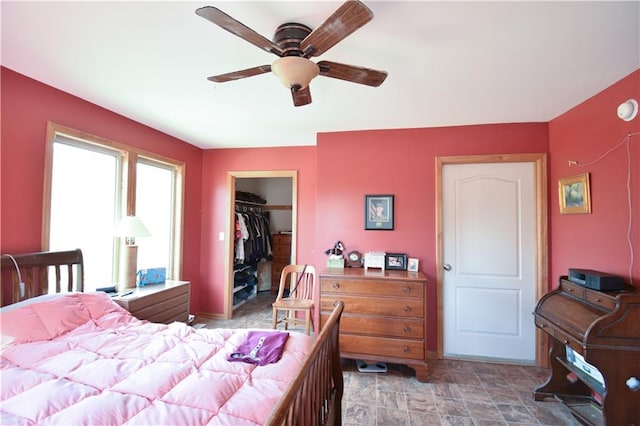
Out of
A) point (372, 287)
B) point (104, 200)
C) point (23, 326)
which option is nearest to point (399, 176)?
point (372, 287)

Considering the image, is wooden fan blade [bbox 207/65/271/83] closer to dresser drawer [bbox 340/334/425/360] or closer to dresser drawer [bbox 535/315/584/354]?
dresser drawer [bbox 340/334/425/360]

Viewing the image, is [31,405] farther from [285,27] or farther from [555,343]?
[555,343]

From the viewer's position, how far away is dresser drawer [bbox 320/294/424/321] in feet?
8.39

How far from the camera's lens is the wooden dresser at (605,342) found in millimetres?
1666

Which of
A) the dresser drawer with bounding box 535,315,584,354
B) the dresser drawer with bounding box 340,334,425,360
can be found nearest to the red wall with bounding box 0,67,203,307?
the dresser drawer with bounding box 340,334,425,360

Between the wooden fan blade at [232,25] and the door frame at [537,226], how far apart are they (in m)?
2.30

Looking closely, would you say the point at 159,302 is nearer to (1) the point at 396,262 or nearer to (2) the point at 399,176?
(1) the point at 396,262

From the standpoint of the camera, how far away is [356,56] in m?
1.82

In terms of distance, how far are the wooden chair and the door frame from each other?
4.62 ft

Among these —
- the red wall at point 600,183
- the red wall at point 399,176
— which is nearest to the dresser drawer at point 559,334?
the red wall at point 600,183

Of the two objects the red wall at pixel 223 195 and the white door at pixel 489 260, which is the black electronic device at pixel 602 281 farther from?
the red wall at pixel 223 195

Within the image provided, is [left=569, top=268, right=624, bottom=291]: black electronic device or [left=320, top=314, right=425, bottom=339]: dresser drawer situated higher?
[left=569, top=268, right=624, bottom=291]: black electronic device

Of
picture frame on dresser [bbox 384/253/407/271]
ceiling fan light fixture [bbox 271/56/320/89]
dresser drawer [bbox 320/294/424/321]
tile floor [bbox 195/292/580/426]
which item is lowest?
tile floor [bbox 195/292/580/426]

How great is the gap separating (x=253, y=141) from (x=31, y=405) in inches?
124
